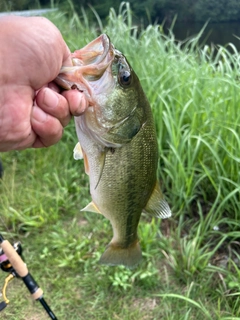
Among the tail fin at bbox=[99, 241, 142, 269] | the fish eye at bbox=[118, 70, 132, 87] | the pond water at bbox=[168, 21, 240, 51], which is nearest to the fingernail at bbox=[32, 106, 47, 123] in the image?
the fish eye at bbox=[118, 70, 132, 87]

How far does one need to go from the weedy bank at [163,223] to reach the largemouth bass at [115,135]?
0.85 metres

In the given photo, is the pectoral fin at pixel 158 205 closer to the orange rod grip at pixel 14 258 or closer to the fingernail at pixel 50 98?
the fingernail at pixel 50 98

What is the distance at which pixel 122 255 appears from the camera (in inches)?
65.3

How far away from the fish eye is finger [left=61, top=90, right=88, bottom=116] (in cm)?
14

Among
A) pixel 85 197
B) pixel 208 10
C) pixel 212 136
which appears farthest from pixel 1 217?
pixel 208 10

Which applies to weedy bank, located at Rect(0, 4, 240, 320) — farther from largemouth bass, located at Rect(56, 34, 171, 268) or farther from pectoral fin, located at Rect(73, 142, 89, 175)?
pectoral fin, located at Rect(73, 142, 89, 175)

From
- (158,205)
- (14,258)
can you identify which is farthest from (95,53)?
(14,258)

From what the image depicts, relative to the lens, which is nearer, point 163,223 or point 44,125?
point 44,125

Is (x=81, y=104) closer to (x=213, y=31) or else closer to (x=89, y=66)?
(x=89, y=66)

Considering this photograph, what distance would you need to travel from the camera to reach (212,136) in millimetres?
2662

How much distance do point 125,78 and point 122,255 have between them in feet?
2.63

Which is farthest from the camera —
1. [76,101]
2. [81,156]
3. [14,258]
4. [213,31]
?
[213,31]

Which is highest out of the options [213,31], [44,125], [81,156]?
[44,125]

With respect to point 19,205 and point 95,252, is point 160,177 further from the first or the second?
point 19,205
